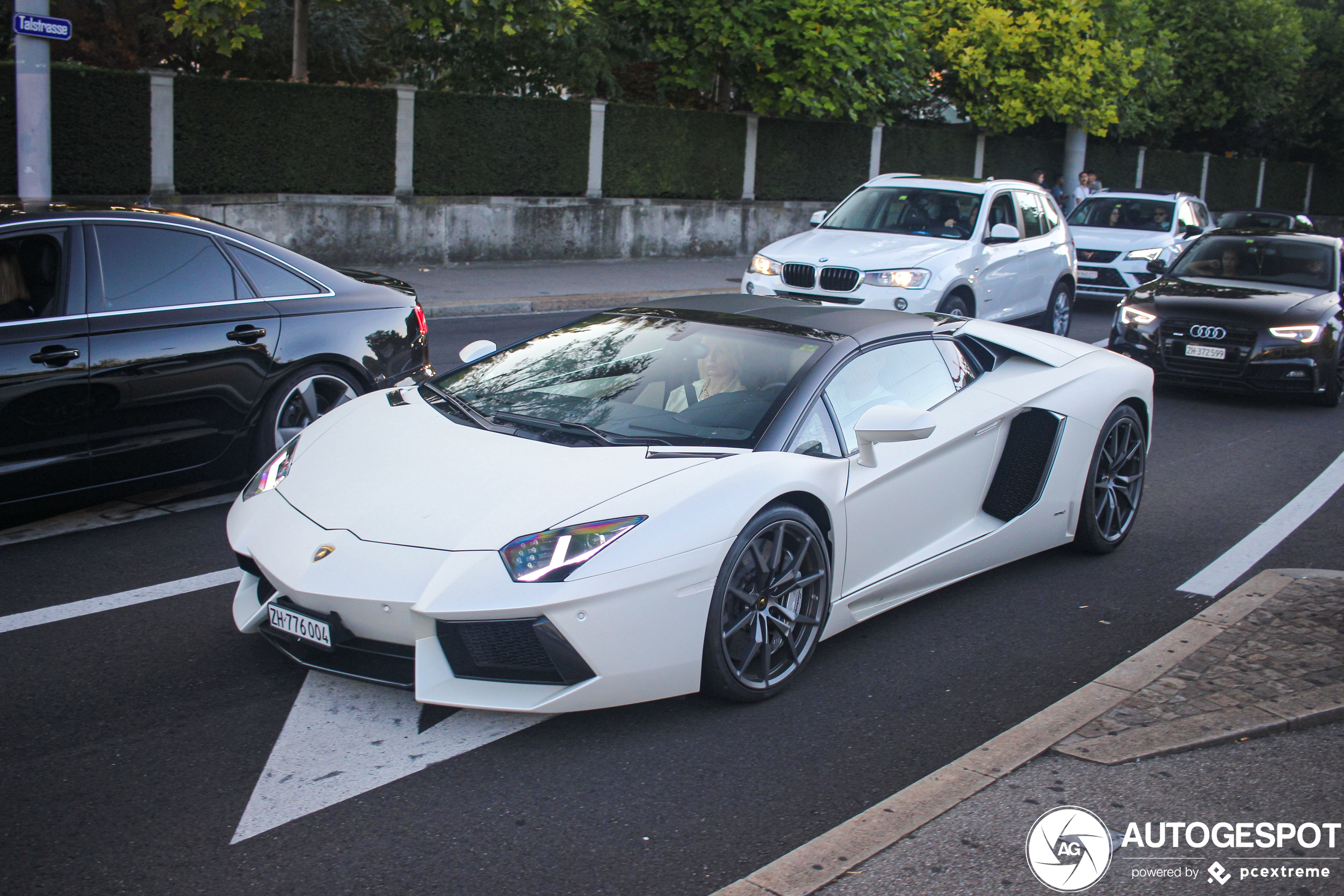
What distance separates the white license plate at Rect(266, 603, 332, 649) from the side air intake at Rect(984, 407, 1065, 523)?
297 centimetres

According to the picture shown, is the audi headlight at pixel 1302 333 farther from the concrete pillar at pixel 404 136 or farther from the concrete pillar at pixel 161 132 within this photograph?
the concrete pillar at pixel 161 132

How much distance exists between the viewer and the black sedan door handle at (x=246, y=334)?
21.0 feet

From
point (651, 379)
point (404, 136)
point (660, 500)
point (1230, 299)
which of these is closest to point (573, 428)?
point (651, 379)

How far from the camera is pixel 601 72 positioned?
84.2 feet

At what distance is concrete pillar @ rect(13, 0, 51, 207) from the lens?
41.7ft

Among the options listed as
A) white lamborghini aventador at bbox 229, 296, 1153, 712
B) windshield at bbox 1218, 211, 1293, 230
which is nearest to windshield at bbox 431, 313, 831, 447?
white lamborghini aventador at bbox 229, 296, 1153, 712

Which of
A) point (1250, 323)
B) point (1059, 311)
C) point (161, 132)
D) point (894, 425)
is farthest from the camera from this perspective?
point (161, 132)

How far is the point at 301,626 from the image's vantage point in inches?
156

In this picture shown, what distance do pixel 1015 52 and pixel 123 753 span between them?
29974 millimetres

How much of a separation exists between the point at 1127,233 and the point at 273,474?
1692 cm

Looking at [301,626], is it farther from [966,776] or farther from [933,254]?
[933,254]

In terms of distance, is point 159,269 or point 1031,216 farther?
point 1031,216

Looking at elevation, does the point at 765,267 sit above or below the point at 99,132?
below

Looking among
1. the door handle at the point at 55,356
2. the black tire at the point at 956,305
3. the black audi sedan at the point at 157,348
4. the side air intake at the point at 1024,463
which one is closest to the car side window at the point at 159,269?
the black audi sedan at the point at 157,348
